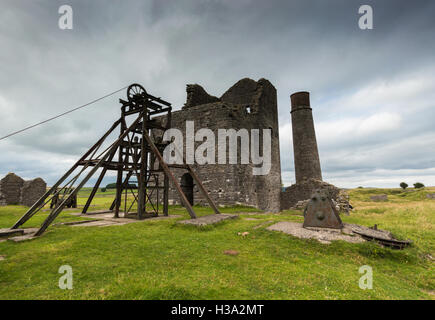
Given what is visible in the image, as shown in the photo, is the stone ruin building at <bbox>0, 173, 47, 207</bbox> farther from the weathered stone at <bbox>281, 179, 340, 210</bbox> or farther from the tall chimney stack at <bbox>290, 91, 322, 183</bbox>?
the tall chimney stack at <bbox>290, 91, 322, 183</bbox>

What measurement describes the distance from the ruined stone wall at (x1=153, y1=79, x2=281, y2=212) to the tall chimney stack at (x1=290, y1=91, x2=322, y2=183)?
3.63 metres

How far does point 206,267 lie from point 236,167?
10.2 m

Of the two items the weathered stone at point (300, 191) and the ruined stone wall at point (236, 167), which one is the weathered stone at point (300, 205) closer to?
the weathered stone at point (300, 191)

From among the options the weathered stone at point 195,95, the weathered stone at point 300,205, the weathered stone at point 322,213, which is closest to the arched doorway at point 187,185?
the weathered stone at point 195,95

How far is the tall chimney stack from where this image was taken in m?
20.3

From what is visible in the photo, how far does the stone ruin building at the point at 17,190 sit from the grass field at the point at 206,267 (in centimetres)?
1478

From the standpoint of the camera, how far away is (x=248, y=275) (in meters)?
3.18

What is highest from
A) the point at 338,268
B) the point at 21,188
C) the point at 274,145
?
the point at 274,145

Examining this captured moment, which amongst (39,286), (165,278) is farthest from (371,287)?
(39,286)

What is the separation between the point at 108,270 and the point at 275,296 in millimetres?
2539

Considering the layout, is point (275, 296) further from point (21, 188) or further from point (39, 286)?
point (21, 188)

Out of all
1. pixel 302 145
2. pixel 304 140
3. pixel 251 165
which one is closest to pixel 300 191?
pixel 302 145

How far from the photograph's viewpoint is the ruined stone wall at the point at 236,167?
13.4m

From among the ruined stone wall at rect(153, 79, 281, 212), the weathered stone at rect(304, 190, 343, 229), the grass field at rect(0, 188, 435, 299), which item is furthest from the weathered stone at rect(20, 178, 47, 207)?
the weathered stone at rect(304, 190, 343, 229)
